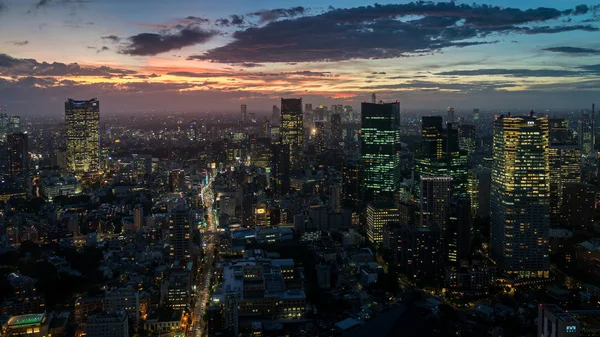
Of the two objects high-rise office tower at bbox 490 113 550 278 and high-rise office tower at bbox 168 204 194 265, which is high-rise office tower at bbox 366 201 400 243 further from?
high-rise office tower at bbox 168 204 194 265

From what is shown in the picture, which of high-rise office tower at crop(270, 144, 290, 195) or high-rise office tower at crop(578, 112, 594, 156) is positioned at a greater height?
high-rise office tower at crop(578, 112, 594, 156)

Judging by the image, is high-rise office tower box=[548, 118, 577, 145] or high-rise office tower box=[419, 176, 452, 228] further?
high-rise office tower box=[548, 118, 577, 145]

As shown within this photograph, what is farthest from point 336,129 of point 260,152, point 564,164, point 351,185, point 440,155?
point 564,164

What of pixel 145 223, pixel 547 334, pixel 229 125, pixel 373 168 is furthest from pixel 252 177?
pixel 229 125

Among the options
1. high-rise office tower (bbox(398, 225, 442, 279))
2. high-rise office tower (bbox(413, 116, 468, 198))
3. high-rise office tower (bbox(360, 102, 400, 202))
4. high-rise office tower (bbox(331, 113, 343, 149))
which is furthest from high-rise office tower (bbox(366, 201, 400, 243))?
high-rise office tower (bbox(331, 113, 343, 149))

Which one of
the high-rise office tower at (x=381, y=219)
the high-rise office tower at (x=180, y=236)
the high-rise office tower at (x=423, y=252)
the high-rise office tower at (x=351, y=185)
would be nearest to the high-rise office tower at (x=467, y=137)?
the high-rise office tower at (x=351, y=185)
